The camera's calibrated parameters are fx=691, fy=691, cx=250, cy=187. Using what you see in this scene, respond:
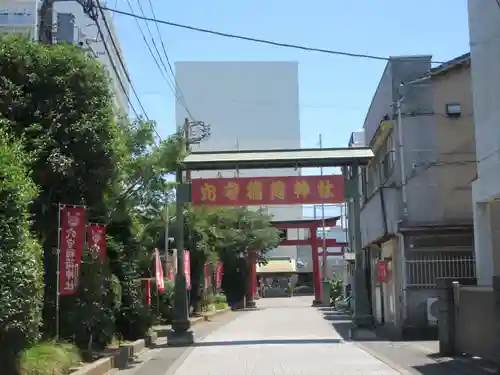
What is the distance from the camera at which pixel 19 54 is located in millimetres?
12672

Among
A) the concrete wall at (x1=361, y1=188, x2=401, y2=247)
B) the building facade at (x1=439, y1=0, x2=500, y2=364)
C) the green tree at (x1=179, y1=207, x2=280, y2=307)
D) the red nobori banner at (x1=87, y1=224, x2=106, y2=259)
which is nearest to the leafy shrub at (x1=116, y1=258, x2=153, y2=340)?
the red nobori banner at (x1=87, y1=224, x2=106, y2=259)

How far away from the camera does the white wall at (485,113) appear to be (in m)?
14.6

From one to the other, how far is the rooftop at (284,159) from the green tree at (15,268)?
37.2ft

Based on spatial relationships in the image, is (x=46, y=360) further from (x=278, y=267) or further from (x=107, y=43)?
(x=278, y=267)

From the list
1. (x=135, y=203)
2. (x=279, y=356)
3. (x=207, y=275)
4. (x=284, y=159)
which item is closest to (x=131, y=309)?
(x=135, y=203)

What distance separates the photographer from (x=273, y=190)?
21.2 metres

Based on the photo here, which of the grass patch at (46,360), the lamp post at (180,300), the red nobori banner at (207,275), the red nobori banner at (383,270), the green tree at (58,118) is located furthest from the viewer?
the red nobori banner at (207,275)

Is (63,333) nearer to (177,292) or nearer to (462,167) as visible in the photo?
(177,292)

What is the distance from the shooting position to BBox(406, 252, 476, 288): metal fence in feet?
69.3

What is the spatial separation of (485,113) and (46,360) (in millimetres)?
10476

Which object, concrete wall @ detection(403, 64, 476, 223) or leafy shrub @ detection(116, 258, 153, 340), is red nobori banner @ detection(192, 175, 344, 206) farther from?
leafy shrub @ detection(116, 258, 153, 340)

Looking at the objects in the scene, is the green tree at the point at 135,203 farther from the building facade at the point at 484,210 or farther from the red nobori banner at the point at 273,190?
the building facade at the point at 484,210

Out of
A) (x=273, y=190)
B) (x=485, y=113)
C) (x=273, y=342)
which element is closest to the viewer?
(x=485, y=113)

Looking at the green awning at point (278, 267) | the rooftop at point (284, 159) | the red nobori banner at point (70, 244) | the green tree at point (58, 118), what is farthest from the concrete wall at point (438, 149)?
the green awning at point (278, 267)
